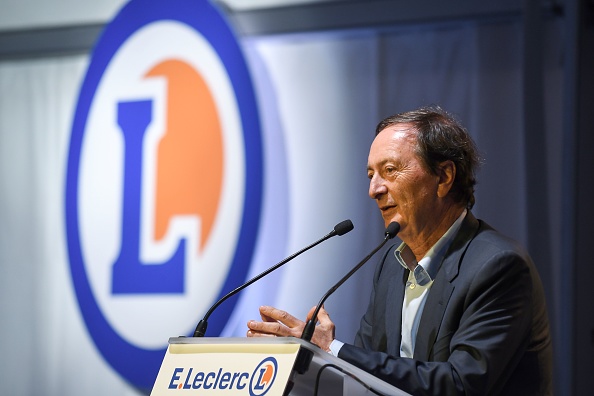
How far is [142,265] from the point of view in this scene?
4.23m

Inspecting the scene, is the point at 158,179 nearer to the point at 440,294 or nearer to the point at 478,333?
the point at 440,294

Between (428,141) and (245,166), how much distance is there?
1.77 metres

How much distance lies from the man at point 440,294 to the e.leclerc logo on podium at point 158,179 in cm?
155

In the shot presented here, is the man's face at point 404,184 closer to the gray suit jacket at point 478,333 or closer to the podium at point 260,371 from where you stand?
the gray suit jacket at point 478,333

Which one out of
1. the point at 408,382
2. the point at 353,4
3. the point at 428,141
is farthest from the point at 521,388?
the point at 353,4

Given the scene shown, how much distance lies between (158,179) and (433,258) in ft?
7.18

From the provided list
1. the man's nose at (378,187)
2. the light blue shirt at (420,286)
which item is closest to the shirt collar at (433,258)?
the light blue shirt at (420,286)

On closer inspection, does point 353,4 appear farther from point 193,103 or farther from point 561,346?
point 561,346

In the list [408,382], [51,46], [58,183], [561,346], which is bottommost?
[561,346]

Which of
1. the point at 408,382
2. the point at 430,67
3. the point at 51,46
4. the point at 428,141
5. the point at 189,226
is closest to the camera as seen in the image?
the point at 408,382

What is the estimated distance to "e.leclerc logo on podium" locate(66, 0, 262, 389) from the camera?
160 inches

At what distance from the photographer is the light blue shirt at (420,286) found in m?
2.36

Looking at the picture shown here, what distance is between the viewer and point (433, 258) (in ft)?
7.80

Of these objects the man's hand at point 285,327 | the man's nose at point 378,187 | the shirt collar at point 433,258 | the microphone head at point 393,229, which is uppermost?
the man's nose at point 378,187
